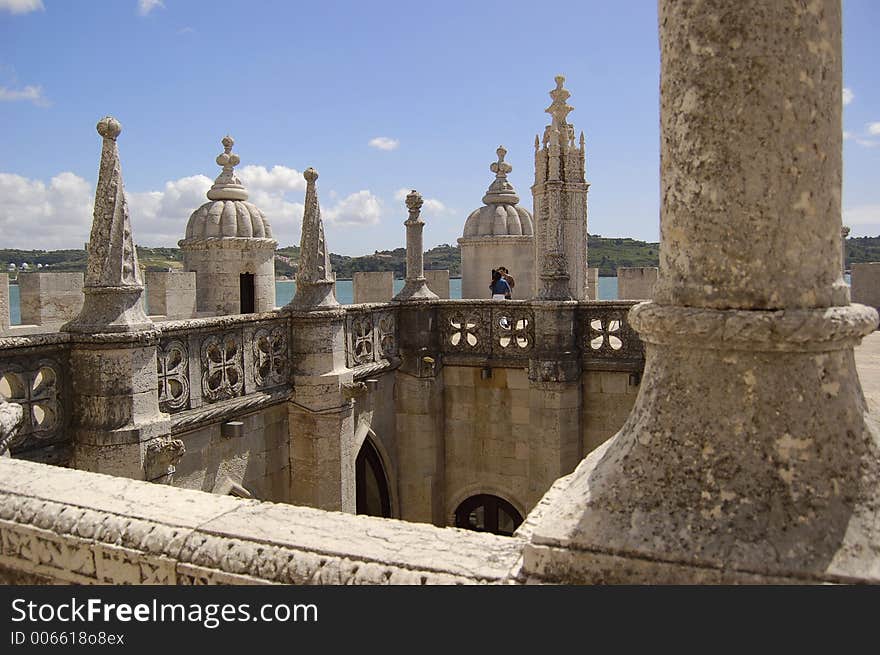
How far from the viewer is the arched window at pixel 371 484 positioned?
10.6 meters

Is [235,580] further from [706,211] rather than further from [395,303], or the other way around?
[395,303]

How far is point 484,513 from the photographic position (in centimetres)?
1112

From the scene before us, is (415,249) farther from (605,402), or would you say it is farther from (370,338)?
(605,402)

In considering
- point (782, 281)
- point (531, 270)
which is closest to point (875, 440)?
point (782, 281)

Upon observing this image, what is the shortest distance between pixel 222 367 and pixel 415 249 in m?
4.58

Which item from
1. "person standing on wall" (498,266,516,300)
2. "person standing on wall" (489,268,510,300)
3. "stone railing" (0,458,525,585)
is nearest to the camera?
"stone railing" (0,458,525,585)

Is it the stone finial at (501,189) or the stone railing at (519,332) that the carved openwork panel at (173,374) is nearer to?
the stone railing at (519,332)

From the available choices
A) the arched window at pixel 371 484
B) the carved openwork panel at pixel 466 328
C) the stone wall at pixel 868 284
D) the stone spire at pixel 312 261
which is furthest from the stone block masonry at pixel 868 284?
the stone spire at pixel 312 261

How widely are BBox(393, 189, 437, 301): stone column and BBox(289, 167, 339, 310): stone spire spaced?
2619 mm

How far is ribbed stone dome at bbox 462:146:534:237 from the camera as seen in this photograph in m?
16.6

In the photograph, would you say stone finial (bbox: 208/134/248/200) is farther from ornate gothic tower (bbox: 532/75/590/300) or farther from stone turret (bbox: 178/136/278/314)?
ornate gothic tower (bbox: 532/75/590/300)

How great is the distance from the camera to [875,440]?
190 cm

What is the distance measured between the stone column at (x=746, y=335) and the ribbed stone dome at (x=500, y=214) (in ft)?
Answer: 48.2

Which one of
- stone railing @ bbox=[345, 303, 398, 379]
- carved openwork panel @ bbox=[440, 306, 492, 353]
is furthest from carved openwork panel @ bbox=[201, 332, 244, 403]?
carved openwork panel @ bbox=[440, 306, 492, 353]
